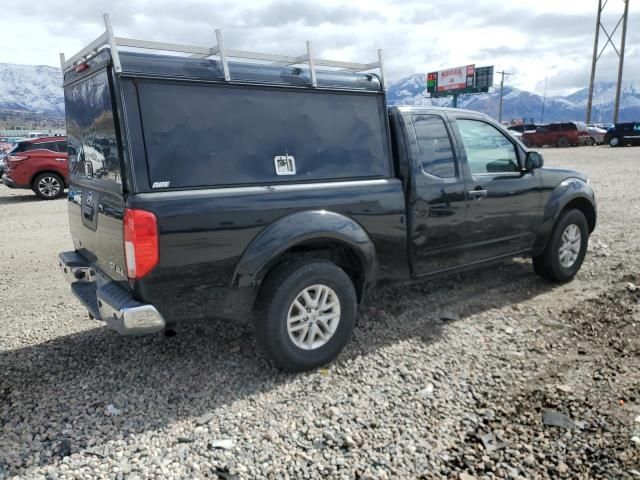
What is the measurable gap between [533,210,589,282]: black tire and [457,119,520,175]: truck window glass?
2.87 ft

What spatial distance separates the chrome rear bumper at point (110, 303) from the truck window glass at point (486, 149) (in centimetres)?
304

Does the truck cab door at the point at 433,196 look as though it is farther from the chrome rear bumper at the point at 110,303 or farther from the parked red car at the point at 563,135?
the parked red car at the point at 563,135

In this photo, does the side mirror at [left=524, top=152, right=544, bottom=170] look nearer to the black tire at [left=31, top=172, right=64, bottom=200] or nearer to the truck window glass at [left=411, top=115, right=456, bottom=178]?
the truck window glass at [left=411, top=115, right=456, bottom=178]

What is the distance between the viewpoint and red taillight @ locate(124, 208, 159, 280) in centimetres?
301

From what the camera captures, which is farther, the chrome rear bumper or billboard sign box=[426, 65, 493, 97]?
billboard sign box=[426, 65, 493, 97]

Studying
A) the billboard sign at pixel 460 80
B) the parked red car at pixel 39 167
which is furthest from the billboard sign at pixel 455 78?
the parked red car at pixel 39 167

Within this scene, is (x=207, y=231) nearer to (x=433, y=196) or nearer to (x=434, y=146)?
(x=433, y=196)

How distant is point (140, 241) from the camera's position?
119 inches

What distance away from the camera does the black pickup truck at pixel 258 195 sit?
10.2ft

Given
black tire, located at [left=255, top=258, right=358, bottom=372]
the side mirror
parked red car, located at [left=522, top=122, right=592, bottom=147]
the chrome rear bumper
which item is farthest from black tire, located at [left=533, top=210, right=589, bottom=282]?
parked red car, located at [left=522, top=122, right=592, bottom=147]

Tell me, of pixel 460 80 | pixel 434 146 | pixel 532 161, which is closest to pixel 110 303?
pixel 434 146

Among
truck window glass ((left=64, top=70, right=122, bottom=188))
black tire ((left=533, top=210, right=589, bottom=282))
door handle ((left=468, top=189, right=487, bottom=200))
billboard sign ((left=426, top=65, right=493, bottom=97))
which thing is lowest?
black tire ((left=533, top=210, right=589, bottom=282))

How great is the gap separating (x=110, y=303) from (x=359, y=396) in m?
1.69

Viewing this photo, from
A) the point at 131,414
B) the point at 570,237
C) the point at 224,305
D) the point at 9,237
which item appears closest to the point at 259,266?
the point at 224,305
